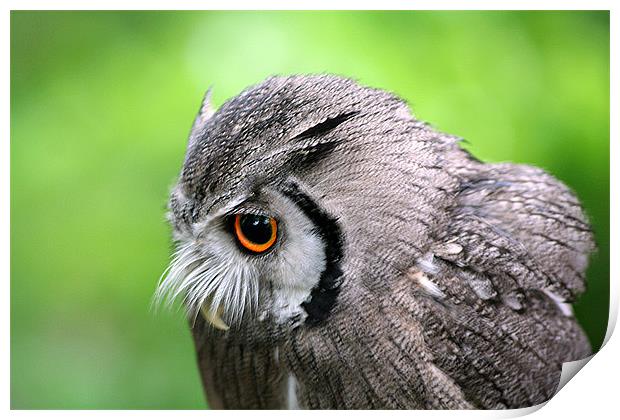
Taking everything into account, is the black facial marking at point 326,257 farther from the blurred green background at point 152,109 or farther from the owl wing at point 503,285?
the blurred green background at point 152,109

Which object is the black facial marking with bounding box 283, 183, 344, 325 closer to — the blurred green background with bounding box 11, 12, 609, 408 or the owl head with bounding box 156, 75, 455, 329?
the owl head with bounding box 156, 75, 455, 329

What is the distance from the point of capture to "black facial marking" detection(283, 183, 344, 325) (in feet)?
4.08

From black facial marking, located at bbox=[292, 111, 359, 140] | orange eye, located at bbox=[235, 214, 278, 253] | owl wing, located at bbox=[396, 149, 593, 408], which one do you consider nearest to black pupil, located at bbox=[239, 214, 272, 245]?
orange eye, located at bbox=[235, 214, 278, 253]

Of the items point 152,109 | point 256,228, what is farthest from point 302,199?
point 152,109

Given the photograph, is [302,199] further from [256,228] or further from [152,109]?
[152,109]

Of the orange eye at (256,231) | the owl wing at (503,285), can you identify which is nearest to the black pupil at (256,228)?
the orange eye at (256,231)

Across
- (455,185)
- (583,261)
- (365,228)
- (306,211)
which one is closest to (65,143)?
(306,211)

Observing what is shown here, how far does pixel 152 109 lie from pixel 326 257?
50cm

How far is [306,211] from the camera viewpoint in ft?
4.10

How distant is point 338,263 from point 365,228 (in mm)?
85

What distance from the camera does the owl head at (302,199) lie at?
1.23 m

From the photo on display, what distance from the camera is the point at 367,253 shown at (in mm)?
1303

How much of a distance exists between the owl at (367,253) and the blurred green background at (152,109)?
0.08 meters
